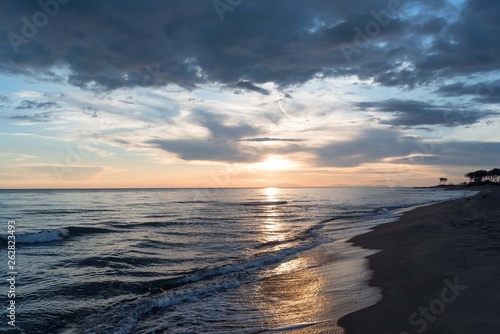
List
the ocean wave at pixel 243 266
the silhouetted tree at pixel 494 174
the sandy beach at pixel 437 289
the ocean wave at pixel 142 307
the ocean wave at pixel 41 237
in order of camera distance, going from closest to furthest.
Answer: the sandy beach at pixel 437 289, the ocean wave at pixel 142 307, the ocean wave at pixel 243 266, the ocean wave at pixel 41 237, the silhouetted tree at pixel 494 174

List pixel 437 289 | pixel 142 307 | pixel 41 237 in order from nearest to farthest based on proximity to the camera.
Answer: pixel 437 289
pixel 142 307
pixel 41 237

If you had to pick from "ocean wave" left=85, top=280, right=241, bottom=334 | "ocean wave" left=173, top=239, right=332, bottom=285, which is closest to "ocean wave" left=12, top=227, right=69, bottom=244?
"ocean wave" left=173, top=239, right=332, bottom=285

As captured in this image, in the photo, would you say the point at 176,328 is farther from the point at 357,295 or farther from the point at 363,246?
the point at 363,246

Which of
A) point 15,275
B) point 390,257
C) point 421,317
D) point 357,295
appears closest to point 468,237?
point 390,257

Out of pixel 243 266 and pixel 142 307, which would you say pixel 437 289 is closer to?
pixel 142 307

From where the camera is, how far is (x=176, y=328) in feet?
27.9

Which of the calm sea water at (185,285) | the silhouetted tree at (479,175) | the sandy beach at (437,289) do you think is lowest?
the calm sea water at (185,285)

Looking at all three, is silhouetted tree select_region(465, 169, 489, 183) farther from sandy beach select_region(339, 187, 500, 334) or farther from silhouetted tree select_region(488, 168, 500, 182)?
sandy beach select_region(339, 187, 500, 334)

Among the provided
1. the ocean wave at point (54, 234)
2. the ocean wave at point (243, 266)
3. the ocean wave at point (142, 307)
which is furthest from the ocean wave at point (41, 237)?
the ocean wave at point (142, 307)

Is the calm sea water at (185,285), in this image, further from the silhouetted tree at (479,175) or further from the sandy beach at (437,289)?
the silhouetted tree at (479,175)

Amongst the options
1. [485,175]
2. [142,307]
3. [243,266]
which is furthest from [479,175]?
[142,307]

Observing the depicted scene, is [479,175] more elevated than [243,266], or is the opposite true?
[479,175]

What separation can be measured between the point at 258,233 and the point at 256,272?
504 inches

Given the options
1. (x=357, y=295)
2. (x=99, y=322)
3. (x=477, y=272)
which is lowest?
(x=99, y=322)
